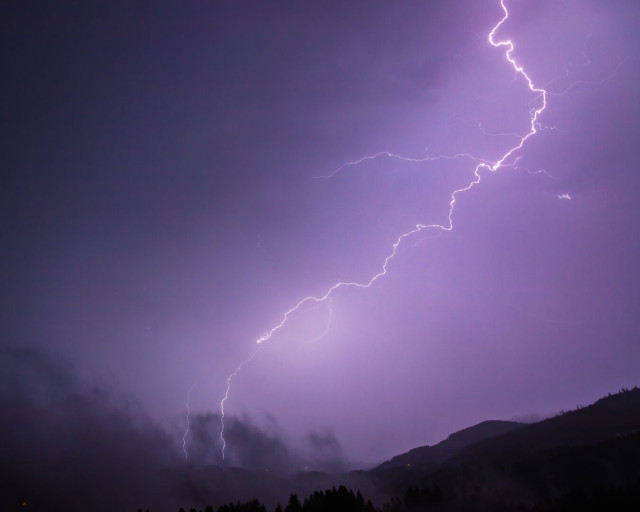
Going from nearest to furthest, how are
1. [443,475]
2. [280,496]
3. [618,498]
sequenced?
[618,498] < [443,475] < [280,496]

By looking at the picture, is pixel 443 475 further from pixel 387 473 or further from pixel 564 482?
pixel 387 473

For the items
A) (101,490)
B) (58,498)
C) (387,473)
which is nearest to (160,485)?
(101,490)

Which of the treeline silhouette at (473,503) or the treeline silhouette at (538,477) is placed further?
the treeline silhouette at (538,477)

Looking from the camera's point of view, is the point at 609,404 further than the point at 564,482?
Yes

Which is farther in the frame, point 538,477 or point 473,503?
point 538,477

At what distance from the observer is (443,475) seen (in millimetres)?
135625

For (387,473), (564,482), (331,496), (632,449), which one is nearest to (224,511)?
(331,496)

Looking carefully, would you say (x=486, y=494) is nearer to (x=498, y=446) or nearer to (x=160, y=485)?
(x=498, y=446)

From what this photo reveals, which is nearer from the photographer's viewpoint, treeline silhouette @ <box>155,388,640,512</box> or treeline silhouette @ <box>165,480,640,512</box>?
treeline silhouette @ <box>165,480,640,512</box>

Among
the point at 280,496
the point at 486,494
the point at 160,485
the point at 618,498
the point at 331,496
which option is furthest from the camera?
the point at 160,485

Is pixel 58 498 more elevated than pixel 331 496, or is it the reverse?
pixel 58 498

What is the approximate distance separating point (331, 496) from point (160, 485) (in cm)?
15489

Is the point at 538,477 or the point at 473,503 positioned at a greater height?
the point at 538,477

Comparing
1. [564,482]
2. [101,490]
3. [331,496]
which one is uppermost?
[101,490]
